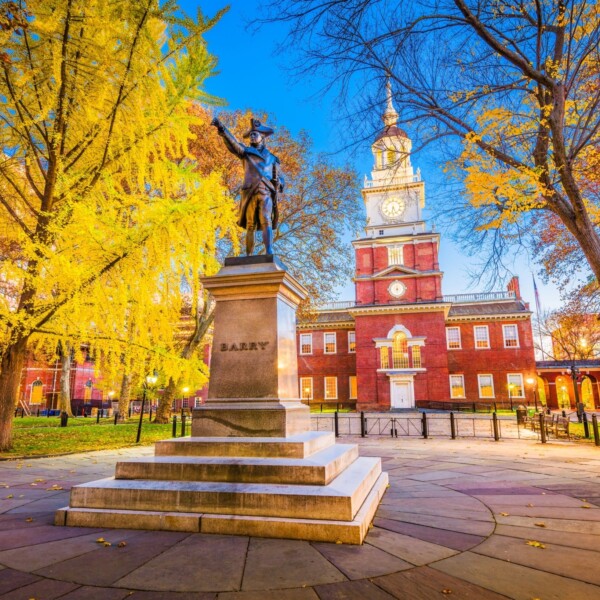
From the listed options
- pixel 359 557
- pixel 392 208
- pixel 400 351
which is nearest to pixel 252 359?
pixel 359 557

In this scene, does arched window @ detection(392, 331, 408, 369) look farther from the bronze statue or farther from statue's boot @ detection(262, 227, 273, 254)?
statue's boot @ detection(262, 227, 273, 254)

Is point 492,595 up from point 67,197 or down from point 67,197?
down

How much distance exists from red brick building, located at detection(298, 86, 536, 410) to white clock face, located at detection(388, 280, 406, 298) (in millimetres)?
99

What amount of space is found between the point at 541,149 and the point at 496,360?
116ft

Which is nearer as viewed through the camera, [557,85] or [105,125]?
[557,85]

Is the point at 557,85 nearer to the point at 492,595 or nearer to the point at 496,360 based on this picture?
the point at 492,595

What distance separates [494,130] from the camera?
9344 mm

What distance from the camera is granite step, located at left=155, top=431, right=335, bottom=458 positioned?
190 inches

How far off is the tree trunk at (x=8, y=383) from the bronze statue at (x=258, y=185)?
6.45 metres

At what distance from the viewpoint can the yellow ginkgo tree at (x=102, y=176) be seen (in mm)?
7781

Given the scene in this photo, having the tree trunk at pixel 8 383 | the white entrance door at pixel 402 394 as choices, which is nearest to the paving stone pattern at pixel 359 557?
the tree trunk at pixel 8 383

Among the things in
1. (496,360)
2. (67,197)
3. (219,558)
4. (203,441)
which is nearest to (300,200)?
(67,197)

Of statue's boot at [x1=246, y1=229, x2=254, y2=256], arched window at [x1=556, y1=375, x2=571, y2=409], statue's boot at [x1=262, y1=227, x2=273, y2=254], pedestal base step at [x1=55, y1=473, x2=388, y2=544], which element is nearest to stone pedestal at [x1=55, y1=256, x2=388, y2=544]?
pedestal base step at [x1=55, y1=473, x2=388, y2=544]

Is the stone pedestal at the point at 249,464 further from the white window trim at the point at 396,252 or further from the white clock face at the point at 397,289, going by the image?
the white window trim at the point at 396,252
